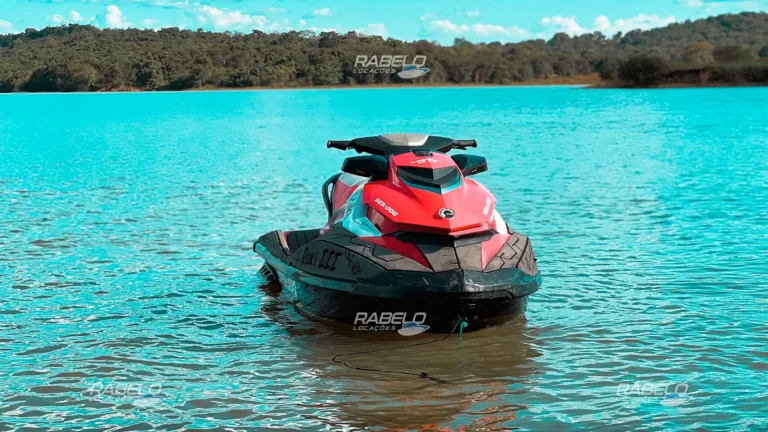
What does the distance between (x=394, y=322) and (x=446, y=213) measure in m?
0.96

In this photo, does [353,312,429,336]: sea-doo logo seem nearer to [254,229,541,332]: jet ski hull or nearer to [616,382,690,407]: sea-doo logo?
[254,229,541,332]: jet ski hull

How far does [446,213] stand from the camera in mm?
7555

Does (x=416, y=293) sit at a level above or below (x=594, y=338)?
above

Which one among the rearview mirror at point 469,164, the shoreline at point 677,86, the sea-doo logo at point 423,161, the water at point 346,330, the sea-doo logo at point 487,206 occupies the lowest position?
the shoreline at point 677,86

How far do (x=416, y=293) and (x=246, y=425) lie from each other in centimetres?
180

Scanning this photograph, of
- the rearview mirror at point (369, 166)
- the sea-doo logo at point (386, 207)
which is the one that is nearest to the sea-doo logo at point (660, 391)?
the sea-doo logo at point (386, 207)

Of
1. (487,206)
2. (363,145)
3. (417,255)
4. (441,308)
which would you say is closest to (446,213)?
(417,255)

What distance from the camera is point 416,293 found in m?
7.30

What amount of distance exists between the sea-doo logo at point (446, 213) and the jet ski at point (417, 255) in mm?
11

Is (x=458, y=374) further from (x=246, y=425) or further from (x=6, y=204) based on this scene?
(x=6, y=204)

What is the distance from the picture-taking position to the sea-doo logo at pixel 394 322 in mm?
7543

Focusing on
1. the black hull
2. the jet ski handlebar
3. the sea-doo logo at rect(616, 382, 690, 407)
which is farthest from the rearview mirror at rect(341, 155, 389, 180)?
the sea-doo logo at rect(616, 382, 690, 407)

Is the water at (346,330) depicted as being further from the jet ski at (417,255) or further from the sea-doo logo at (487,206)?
the sea-doo logo at (487,206)

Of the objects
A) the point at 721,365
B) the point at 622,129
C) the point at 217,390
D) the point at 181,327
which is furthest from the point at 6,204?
the point at 622,129
